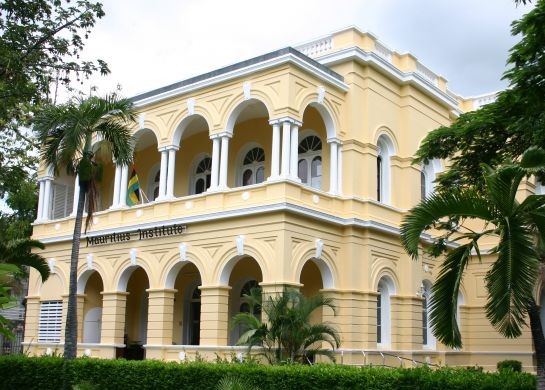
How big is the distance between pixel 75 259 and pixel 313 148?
9069 mm

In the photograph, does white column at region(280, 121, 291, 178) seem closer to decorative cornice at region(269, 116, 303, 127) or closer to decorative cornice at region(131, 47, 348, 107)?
decorative cornice at region(269, 116, 303, 127)

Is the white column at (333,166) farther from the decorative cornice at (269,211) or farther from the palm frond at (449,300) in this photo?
the palm frond at (449,300)

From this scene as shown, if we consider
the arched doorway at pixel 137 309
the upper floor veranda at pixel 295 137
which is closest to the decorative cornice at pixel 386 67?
the upper floor veranda at pixel 295 137

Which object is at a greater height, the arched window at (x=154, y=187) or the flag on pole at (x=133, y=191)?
the arched window at (x=154, y=187)

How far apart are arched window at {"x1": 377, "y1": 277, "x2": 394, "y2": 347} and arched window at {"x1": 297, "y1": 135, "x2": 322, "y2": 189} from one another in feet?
12.1

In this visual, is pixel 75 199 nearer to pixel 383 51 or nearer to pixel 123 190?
pixel 123 190

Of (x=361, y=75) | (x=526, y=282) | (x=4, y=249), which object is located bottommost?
(x=526, y=282)

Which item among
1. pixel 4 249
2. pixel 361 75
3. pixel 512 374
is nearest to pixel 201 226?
pixel 4 249

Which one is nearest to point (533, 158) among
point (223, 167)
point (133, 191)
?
point (223, 167)

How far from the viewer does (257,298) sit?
17.5 metres

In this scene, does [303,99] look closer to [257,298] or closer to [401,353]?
[257,298]

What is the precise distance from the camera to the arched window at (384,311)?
72.5 feet

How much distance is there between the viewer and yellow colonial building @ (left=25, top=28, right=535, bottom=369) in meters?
20.0

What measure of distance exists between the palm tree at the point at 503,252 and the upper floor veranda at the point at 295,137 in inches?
315
